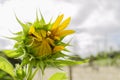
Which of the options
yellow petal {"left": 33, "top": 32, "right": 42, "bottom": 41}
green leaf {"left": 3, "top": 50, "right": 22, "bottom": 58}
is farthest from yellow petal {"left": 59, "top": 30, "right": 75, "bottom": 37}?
green leaf {"left": 3, "top": 50, "right": 22, "bottom": 58}

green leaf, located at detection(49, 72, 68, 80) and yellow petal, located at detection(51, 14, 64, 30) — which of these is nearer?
yellow petal, located at detection(51, 14, 64, 30)

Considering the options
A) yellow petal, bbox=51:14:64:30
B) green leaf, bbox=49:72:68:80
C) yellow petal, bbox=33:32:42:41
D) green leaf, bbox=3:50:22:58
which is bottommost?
green leaf, bbox=49:72:68:80

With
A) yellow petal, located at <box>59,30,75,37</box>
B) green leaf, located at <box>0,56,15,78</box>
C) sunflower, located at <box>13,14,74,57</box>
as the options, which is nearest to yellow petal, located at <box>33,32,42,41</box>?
sunflower, located at <box>13,14,74,57</box>

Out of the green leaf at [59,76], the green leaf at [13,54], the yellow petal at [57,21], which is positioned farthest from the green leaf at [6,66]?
the yellow petal at [57,21]

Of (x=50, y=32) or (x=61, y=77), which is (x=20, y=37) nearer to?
(x=50, y=32)

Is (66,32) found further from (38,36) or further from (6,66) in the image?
(6,66)

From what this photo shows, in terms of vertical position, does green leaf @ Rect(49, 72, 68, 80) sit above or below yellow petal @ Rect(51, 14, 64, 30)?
below

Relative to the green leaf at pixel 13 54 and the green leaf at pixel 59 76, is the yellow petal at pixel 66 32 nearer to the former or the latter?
the green leaf at pixel 13 54

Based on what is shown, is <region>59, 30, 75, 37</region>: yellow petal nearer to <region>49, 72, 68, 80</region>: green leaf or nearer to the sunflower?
the sunflower

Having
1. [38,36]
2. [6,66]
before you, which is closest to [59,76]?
[6,66]

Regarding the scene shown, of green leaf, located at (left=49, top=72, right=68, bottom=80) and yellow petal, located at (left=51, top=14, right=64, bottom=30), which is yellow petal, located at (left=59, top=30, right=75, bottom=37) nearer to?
yellow petal, located at (left=51, top=14, right=64, bottom=30)

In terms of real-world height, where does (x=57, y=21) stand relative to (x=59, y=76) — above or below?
above
